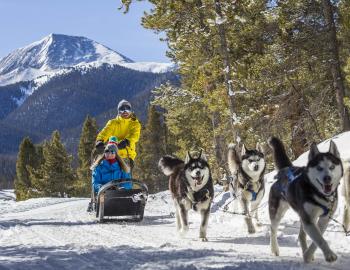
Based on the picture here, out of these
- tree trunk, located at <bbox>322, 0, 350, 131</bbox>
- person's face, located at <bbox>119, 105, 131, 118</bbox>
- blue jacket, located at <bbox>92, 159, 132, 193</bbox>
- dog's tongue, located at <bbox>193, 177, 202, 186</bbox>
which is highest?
tree trunk, located at <bbox>322, 0, 350, 131</bbox>

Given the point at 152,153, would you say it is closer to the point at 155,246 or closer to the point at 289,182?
the point at 155,246

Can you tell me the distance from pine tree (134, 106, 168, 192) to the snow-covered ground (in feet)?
131

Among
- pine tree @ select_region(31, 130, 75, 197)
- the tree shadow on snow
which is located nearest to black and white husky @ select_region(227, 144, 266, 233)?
the tree shadow on snow

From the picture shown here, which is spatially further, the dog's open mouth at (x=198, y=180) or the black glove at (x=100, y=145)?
the black glove at (x=100, y=145)

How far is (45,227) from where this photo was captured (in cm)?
1034

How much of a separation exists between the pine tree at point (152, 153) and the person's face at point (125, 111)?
37995 mm

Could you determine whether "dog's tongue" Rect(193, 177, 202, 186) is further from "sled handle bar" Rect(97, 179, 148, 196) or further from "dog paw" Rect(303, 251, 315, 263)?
"dog paw" Rect(303, 251, 315, 263)

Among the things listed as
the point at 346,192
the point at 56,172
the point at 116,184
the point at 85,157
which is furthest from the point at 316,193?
the point at 85,157

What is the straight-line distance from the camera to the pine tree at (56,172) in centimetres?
5238

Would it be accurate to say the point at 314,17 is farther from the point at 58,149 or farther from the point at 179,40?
the point at 58,149

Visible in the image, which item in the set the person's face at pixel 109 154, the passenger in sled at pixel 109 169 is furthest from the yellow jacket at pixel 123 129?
the person's face at pixel 109 154

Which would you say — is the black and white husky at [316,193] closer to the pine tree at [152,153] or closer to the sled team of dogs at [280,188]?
the sled team of dogs at [280,188]

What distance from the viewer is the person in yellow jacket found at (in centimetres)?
1241

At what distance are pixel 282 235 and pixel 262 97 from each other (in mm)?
9250
